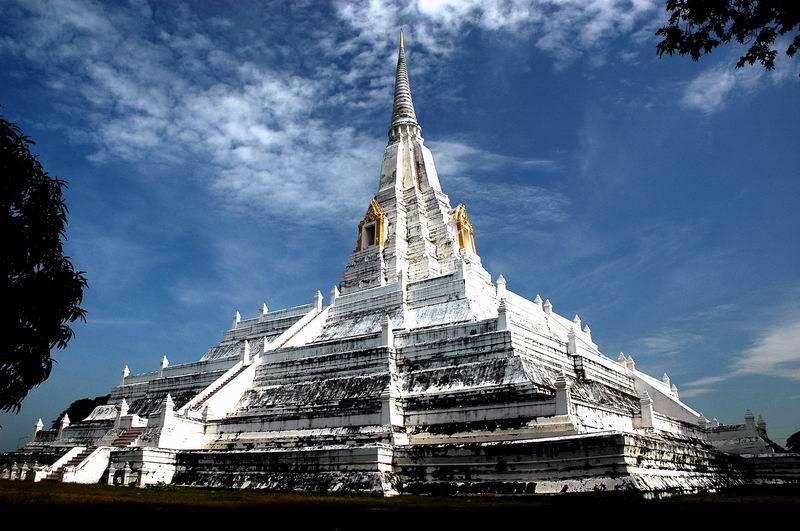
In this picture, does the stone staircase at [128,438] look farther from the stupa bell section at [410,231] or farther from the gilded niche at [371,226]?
the gilded niche at [371,226]

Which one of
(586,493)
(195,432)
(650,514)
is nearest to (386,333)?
(195,432)

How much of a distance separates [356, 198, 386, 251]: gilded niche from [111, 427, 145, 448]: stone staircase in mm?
18137

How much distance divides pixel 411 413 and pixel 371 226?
2038cm

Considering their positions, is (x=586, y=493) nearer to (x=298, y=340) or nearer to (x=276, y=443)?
(x=276, y=443)

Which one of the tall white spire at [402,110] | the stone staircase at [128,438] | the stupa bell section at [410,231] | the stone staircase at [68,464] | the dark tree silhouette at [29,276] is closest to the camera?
the dark tree silhouette at [29,276]

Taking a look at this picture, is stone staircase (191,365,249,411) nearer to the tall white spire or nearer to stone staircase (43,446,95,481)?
stone staircase (43,446,95,481)

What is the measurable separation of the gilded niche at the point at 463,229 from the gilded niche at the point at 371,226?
4901 millimetres

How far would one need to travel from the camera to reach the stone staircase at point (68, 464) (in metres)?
23.2

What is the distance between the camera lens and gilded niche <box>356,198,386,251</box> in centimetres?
4041

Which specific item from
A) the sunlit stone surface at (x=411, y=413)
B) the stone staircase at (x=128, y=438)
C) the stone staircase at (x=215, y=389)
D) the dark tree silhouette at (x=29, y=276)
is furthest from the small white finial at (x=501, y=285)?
the dark tree silhouette at (x=29, y=276)

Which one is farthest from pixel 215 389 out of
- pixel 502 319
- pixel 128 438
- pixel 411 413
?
pixel 502 319

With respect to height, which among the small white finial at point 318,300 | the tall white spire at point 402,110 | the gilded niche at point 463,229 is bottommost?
the small white finial at point 318,300

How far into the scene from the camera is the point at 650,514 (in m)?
10.4

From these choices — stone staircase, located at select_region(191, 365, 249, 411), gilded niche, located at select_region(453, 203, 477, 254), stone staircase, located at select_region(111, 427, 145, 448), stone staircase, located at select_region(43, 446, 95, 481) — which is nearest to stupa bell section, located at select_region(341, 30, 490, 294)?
gilded niche, located at select_region(453, 203, 477, 254)
